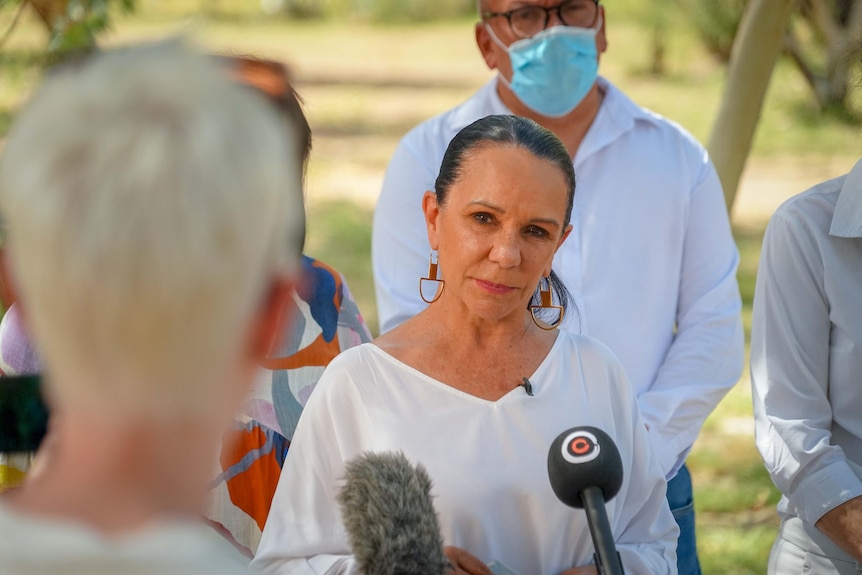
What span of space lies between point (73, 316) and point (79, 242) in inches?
3.2

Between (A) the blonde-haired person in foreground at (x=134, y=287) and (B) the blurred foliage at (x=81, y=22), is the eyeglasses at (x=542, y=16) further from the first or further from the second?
(A) the blonde-haired person in foreground at (x=134, y=287)

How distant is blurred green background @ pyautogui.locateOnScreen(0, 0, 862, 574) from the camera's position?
6.95 m

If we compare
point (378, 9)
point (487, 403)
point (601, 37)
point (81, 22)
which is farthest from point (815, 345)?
point (378, 9)

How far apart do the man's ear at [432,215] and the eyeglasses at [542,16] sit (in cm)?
139

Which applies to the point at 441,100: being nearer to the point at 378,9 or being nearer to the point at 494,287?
the point at 378,9

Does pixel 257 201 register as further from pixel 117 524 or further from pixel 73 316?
pixel 117 524

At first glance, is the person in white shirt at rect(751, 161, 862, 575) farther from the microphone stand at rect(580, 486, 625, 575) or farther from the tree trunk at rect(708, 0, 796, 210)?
the tree trunk at rect(708, 0, 796, 210)

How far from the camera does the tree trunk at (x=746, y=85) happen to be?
586 cm

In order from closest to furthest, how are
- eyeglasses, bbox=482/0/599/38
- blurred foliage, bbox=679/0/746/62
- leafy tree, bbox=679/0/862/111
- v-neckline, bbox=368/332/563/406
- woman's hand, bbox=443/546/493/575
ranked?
woman's hand, bbox=443/546/493/575
v-neckline, bbox=368/332/563/406
eyeglasses, bbox=482/0/599/38
leafy tree, bbox=679/0/862/111
blurred foliage, bbox=679/0/746/62

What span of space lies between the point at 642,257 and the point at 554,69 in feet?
2.51

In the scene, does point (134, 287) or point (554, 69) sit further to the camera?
point (554, 69)

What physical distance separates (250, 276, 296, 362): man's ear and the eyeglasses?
3.08m

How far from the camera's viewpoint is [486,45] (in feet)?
14.4

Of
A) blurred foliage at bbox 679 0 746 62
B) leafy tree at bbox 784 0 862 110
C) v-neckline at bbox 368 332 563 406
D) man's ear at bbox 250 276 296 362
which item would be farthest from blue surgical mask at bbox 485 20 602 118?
blurred foliage at bbox 679 0 746 62
